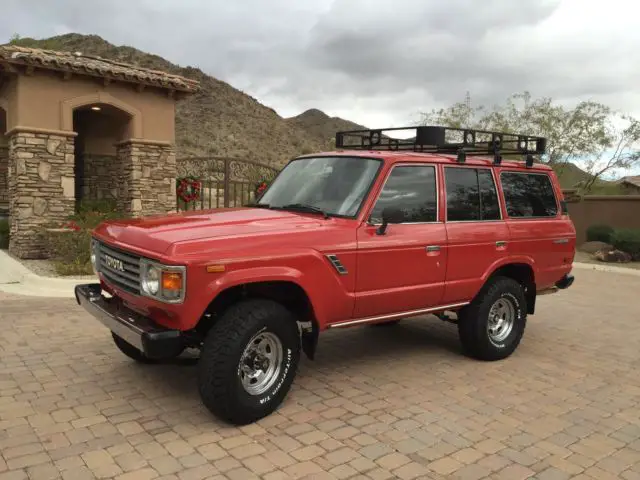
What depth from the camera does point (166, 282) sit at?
361 centimetres

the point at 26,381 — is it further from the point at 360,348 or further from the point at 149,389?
the point at 360,348

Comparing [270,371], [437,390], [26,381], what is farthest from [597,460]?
[26,381]

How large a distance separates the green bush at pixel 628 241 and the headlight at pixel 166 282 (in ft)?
49.8

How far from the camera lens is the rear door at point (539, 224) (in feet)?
18.9

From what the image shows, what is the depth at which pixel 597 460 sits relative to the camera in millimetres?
3662

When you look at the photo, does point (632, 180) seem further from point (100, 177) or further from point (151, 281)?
point (151, 281)

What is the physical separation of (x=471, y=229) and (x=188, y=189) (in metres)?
10.8

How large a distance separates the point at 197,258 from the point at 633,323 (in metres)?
6.80

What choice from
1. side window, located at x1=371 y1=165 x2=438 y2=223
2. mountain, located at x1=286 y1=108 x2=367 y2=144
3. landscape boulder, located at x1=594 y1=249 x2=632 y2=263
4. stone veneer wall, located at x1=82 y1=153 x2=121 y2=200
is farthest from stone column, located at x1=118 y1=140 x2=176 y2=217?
mountain, located at x1=286 y1=108 x2=367 y2=144

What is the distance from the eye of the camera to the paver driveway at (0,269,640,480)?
347 centimetres

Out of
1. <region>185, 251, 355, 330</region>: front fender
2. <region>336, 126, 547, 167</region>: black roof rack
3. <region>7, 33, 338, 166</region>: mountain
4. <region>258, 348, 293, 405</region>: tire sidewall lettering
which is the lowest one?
<region>258, 348, 293, 405</region>: tire sidewall lettering

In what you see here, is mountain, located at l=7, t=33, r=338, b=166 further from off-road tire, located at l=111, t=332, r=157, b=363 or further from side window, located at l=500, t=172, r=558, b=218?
off-road tire, located at l=111, t=332, r=157, b=363

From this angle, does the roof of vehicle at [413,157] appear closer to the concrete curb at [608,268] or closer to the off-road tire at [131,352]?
the off-road tire at [131,352]

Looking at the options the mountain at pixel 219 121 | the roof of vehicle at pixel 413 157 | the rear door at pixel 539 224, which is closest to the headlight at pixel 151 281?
the roof of vehicle at pixel 413 157
